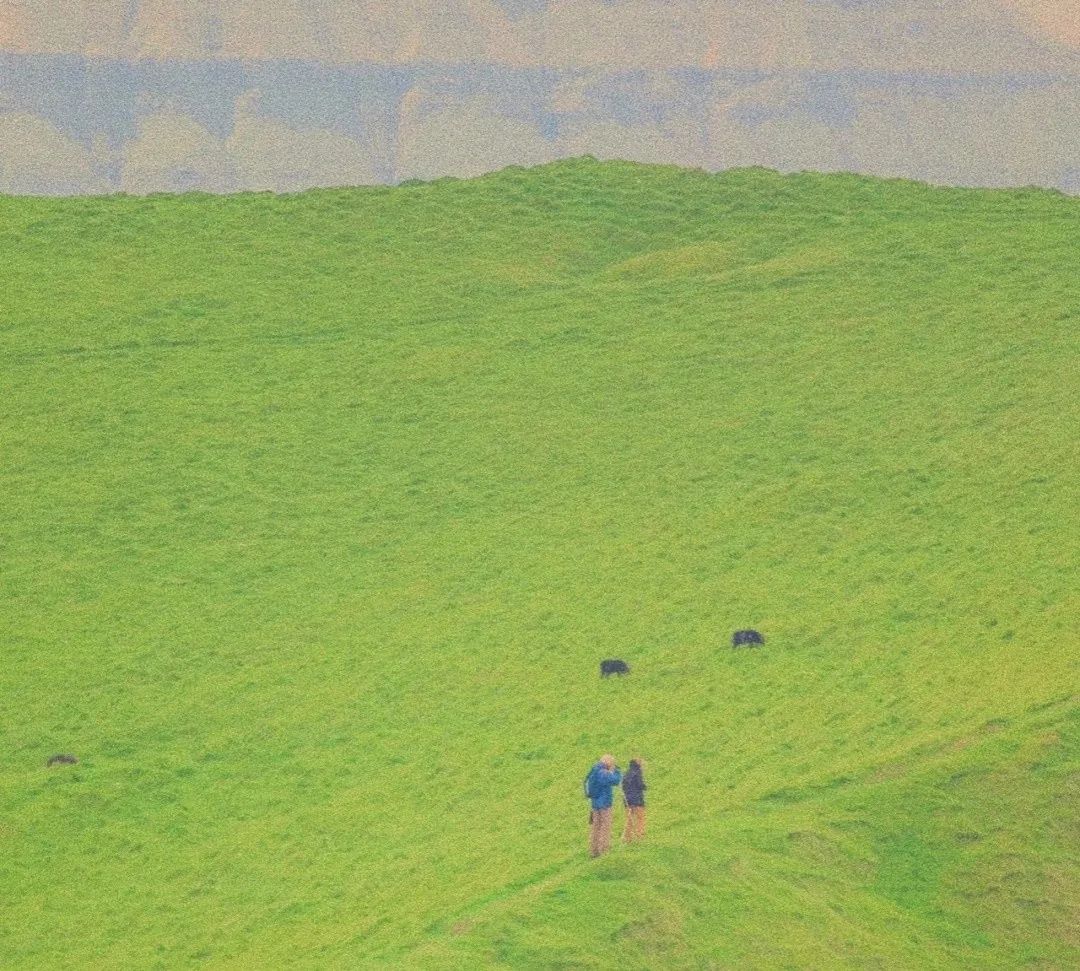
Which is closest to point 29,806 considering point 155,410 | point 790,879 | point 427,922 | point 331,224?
point 427,922

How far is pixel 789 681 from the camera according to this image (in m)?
50.2

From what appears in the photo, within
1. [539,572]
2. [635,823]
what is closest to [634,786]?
[635,823]

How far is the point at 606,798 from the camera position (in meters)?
36.8

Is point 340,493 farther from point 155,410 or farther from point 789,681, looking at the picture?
point 789,681

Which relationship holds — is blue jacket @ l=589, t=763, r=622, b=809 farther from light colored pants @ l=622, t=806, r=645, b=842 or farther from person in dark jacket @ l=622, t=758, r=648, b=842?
light colored pants @ l=622, t=806, r=645, b=842

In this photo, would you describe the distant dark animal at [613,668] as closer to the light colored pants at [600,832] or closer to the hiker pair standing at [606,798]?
the hiker pair standing at [606,798]

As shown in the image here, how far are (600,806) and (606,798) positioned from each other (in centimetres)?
17

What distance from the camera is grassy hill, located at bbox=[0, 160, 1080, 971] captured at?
38781mm

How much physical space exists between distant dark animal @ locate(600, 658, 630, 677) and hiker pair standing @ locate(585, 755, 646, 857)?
14.3 m

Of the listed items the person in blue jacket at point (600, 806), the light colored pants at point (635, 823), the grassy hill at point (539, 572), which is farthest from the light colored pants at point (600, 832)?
the light colored pants at point (635, 823)

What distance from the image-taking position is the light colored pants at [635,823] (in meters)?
37.5

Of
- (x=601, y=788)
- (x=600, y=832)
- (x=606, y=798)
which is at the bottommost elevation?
(x=600, y=832)

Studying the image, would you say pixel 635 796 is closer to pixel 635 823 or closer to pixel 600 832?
pixel 635 823

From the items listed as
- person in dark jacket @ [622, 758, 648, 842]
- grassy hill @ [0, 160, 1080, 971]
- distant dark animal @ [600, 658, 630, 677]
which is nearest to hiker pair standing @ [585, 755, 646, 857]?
person in dark jacket @ [622, 758, 648, 842]
